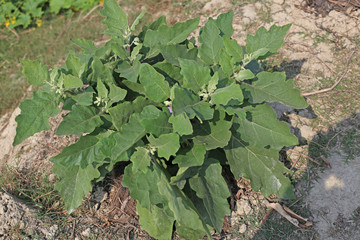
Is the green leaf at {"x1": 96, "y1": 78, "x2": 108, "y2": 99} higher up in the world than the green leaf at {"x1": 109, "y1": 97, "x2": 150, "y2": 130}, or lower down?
higher up

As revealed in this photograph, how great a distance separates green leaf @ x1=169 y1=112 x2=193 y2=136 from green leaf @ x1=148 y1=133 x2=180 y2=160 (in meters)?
0.12

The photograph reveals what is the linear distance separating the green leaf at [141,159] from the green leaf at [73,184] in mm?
485

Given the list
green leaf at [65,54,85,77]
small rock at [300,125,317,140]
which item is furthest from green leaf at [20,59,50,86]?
small rock at [300,125,317,140]

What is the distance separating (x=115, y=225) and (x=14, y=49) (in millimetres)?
3526

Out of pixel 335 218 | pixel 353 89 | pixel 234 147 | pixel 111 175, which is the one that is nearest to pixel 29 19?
pixel 111 175

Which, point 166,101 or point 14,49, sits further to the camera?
point 14,49

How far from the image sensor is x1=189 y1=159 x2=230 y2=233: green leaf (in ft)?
7.85

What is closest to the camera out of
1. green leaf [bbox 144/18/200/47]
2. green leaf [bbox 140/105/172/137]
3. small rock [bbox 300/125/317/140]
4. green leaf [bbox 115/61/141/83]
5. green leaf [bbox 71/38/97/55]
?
green leaf [bbox 140/105/172/137]

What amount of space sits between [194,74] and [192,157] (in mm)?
535

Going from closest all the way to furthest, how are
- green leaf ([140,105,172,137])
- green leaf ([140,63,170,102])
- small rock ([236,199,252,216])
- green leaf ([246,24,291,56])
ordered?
green leaf ([140,105,172,137]), green leaf ([140,63,170,102]), green leaf ([246,24,291,56]), small rock ([236,199,252,216])

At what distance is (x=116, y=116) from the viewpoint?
85.3 inches

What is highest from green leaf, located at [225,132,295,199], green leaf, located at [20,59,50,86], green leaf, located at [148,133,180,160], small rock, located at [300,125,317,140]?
green leaf, located at [20,59,50,86]

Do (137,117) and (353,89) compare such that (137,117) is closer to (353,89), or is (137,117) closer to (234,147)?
(234,147)

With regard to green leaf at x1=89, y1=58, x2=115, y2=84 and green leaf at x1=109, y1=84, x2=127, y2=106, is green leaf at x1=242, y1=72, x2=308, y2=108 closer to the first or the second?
green leaf at x1=109, y1=84, x2=127, y2=106
